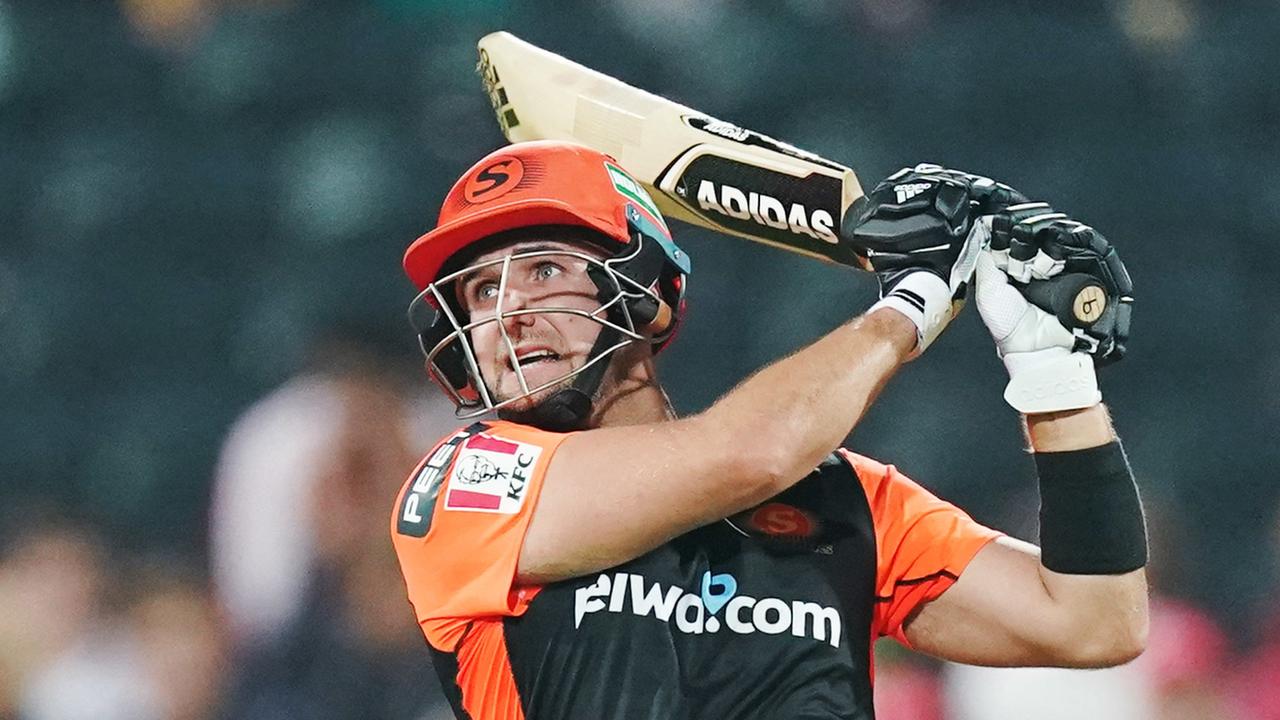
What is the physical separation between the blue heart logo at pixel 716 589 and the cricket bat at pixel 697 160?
54 cm

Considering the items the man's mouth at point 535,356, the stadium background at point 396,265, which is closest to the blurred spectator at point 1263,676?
the stadium background at point 396,265

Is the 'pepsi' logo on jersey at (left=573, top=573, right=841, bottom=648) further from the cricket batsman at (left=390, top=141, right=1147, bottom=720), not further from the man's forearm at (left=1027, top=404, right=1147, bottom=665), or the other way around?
the man's forearm at (left=1027, top=404, right=1147, bottom=665)

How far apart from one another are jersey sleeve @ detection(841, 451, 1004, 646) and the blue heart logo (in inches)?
9.9

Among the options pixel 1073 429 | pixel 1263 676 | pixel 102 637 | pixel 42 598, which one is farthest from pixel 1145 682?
pixel 42 598

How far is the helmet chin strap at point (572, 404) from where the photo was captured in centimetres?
222

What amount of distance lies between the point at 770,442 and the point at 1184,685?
2156 mm

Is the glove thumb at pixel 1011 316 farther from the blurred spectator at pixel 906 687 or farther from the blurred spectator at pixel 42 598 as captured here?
the blurred spectator at pixel 42 598

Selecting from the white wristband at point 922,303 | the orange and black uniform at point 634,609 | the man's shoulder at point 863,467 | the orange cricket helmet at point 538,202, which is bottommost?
the orange and black uniform at point 634,609

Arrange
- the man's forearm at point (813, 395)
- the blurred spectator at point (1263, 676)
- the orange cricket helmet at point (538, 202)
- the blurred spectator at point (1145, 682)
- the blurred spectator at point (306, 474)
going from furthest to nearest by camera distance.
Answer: the blurred spectator at point (306, 474) < the blurred spectator at point (1263, 676) < the blurred spectator at point (1145, 682) < the orange cricket helmet at point (538, 202) < the man's forearm at point (813, 395)

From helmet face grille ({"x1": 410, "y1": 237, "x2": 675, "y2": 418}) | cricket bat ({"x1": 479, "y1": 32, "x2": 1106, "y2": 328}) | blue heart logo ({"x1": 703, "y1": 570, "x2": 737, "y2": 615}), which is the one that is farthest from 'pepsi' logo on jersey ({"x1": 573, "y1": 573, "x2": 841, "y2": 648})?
cricket bat ({"x1": 479, "y1": 32, "x2": 1106, "y2": 328})

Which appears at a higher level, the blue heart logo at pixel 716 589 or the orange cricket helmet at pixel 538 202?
the orange cricket helmet at pixel 538 202

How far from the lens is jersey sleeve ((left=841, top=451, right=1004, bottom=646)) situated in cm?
223

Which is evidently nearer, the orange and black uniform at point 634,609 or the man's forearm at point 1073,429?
the orange and black uniform at point 634,609

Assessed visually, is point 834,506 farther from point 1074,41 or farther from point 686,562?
point 1074,41
